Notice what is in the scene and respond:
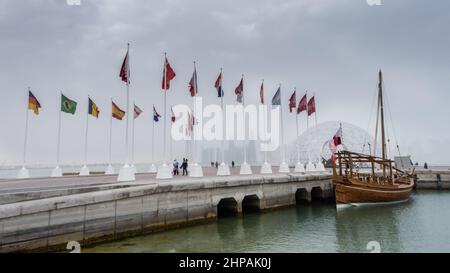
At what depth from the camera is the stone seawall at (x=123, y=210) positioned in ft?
40.9

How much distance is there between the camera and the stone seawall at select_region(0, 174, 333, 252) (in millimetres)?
12469

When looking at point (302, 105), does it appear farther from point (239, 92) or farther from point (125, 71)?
point (125, 71)

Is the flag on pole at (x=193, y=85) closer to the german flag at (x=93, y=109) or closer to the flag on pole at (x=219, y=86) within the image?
the flag on pole at (x=219, y=86)

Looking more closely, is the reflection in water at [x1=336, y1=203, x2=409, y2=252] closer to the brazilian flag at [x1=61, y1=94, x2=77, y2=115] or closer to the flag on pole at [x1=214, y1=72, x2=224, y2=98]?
the flag on pole at [x1=214, y1=72, x2=224, y2=98]

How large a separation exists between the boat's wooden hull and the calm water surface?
1947 mm

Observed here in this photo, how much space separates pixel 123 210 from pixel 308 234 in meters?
10.9

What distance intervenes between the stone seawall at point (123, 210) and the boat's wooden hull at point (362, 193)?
19.0 feet

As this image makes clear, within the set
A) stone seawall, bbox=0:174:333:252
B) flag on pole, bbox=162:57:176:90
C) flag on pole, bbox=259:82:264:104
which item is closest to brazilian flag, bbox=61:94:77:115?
flag on pole, bbox=162:57:176:90

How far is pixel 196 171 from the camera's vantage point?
25219 mm

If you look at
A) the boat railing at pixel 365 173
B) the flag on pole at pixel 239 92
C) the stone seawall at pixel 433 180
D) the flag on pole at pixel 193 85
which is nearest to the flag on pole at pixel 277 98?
the flag on pole at pixel 239 92

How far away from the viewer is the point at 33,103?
91.2 feet
